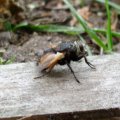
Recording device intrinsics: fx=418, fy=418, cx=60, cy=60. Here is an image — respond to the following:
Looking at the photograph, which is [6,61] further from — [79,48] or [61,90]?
[61,90]

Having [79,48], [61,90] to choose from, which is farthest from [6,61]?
[61,90]

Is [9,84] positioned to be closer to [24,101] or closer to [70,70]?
[24,101]

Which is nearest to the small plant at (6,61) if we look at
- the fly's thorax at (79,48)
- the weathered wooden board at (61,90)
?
the weathered wooden board at (61,90)

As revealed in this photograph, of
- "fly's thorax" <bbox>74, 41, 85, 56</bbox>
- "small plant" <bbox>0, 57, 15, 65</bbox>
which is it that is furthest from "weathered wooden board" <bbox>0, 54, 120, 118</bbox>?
"small plant" <bbox>0, 57, 15, 65</bbox>

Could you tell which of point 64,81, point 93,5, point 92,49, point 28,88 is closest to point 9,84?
point 28,88

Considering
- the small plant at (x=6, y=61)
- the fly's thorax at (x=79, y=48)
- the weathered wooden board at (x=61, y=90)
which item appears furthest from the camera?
the small plant at (x=6, y=61)

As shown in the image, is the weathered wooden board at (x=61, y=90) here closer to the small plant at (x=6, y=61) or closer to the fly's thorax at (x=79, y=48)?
the fly's thorax at (x=79, y=48)

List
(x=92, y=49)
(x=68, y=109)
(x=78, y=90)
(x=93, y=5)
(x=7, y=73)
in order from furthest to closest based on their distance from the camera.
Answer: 1. (x=93, y=5)
2. (x=92, y=49)
3. (x=7, y=73)
4. (x=78, y=90)
5. (x=68, y=109)

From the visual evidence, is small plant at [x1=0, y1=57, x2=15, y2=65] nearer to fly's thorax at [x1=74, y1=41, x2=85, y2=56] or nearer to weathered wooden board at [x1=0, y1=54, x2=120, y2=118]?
weathered wooden board at [x1=0, y1=54, x2=120, y2=118]
